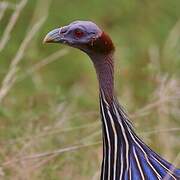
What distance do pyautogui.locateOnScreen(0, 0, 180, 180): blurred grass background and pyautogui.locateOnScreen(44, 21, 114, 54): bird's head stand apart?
449 mm

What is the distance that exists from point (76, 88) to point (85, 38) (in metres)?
3.17

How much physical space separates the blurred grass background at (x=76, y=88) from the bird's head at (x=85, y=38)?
45 centimetres

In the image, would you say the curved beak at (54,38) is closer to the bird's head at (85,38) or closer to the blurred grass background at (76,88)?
the bird's head at (85,38)

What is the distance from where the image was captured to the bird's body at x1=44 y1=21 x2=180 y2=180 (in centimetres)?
393

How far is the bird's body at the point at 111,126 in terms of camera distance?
3.93 meters

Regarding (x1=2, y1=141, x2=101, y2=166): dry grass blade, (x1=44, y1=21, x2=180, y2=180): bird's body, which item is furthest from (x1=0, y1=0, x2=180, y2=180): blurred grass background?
(x1=44, y1=21, x2=180, y2=180): bird's body

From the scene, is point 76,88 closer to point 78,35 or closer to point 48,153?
point 48,153

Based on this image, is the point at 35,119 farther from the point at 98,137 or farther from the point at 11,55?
the point at 11,55

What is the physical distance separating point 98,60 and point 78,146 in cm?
75

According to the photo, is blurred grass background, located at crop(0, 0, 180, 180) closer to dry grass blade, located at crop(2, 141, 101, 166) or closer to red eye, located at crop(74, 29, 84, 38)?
dry grass blade, located at crop(2, 141, 101, 166)

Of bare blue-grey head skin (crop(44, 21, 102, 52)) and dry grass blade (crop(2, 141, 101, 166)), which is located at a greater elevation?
bare blue-grey head skin (crop(44, 21, 102, 52))

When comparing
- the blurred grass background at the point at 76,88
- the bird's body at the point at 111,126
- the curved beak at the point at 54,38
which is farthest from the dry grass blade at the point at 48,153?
the curved beak at the point at 54,38

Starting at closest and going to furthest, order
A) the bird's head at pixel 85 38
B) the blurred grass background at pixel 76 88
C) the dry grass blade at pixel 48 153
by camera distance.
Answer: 1. the bird's head at pixel 85 38
2. the dry grass blade at pixel 48 153
3. the blurred grass background at pixel 76 88

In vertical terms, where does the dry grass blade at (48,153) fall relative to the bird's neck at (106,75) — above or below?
below
